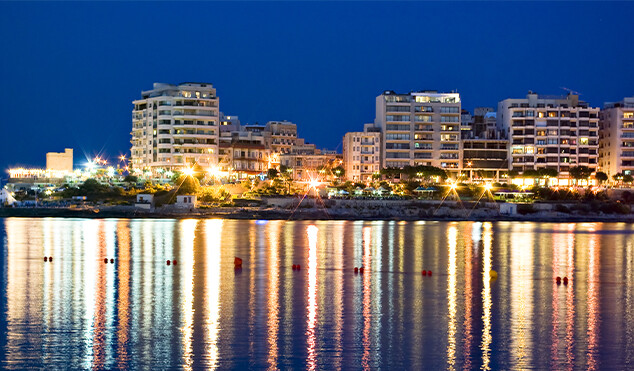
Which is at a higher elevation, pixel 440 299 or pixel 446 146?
pixel 446 146

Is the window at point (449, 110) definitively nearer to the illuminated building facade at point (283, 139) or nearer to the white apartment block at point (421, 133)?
the white apartment block at point (421, 133)

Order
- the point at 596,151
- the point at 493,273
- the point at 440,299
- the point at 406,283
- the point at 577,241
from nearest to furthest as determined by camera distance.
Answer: the point at 440,299 → the point at 406,283 → the point at 493,273 → the point at 577,241 → the point at 596,151

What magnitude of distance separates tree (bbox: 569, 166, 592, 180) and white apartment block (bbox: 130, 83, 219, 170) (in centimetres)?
5551

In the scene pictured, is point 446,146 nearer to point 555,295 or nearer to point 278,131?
point 278,131

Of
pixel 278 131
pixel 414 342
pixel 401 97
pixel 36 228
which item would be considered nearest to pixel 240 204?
pixel 36 228

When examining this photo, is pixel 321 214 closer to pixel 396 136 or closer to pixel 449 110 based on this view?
pixel 396 136

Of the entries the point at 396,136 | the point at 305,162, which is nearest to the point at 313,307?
the point at 396,136

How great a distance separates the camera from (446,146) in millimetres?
122312

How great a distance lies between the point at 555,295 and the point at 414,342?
38.1 feet

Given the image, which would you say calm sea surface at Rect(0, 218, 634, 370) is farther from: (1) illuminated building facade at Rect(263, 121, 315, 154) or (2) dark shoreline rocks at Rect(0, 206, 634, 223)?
(1) illuminated building facade at Rect(263, 121, 315, 154)

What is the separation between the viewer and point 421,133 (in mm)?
121875

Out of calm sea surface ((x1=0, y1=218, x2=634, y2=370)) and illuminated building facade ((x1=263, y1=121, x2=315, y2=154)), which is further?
illuminated building facade ((x1=263, y1=121, x2=315, y2=154))

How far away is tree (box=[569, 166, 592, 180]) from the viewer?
116 meters

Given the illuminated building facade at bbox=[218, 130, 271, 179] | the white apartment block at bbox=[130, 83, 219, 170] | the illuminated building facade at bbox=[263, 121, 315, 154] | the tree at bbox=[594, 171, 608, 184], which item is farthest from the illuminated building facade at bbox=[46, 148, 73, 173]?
the tree at bbox=[594, 171, 608, 184]
